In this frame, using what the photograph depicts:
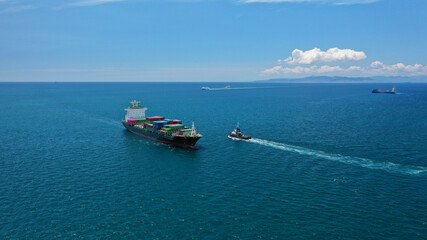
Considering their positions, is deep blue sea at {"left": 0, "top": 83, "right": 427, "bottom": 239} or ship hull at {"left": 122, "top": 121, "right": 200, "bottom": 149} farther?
ship hull at {"left": 122, "top": 121, "right": 200, "bottom": 149}

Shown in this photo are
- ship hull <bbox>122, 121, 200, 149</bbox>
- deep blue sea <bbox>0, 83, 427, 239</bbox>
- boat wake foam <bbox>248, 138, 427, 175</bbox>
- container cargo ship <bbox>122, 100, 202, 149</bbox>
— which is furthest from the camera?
container cargo ship <bbox>122, 100, 202, 149</bbox>

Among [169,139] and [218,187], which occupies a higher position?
[169,139]

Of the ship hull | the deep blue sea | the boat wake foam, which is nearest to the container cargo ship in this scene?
the ship hull

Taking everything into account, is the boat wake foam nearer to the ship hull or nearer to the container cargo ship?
the ship hull

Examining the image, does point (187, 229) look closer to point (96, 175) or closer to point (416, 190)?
point (96, 175)

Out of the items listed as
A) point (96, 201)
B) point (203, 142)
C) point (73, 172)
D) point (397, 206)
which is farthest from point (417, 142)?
point (73, 172)

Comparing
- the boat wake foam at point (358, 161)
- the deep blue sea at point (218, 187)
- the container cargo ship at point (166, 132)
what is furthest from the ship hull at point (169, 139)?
the boat wake foam at point (358, 161)

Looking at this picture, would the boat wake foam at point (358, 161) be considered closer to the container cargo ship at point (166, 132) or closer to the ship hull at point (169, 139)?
the ship hull at point (169, 139)

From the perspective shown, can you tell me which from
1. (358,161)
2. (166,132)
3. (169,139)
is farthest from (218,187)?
(166,132)

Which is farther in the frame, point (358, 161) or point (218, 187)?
point (358, 161)

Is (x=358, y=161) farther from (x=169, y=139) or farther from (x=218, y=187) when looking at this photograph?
(x=169, y=139)

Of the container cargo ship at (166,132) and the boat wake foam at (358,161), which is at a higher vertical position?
the container cargo ship at (166,132)
